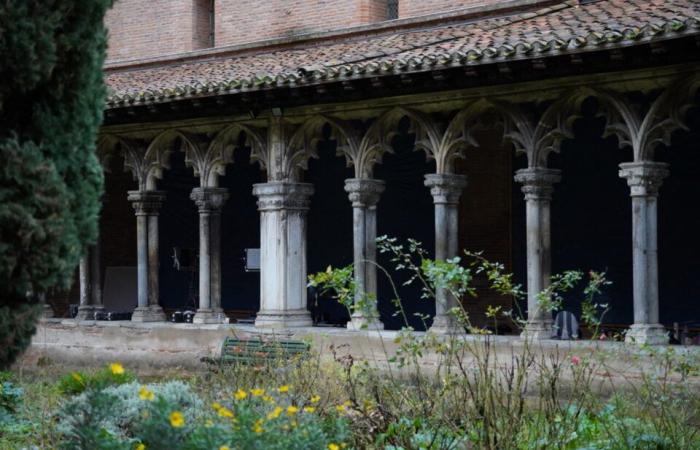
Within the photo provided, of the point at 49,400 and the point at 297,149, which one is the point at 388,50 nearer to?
the point at 297,149

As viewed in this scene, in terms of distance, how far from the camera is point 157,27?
20.7 meters

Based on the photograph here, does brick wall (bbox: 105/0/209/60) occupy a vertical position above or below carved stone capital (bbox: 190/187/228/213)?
above

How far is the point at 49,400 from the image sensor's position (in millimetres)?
11047

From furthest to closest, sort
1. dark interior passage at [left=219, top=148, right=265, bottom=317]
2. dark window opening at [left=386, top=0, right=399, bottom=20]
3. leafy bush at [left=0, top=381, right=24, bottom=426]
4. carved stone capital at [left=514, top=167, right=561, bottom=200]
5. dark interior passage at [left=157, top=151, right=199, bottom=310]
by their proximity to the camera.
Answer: dark interior passage at [left=157, top=151, right=199, bottom=310] < dark interior passage at [left=219, top=148, right=265, bottom=317] < dark window opening at [left=386, top=0, right=399, bottom=20] < carved stone capital at [left=514, top=167, right=561, bottom=200] < leafy bush at [left=0, top=381, right=24, bottom=426]

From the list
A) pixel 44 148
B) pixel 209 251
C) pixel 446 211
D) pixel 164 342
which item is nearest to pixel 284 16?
pixel 209 251

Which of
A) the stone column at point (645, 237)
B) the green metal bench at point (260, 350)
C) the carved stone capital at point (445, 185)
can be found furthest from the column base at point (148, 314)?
the stone column at point (645, 237)

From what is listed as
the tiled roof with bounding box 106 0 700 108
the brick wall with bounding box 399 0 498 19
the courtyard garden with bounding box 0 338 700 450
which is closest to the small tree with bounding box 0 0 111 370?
the courtyard garden with bounding box 0 338 700 450

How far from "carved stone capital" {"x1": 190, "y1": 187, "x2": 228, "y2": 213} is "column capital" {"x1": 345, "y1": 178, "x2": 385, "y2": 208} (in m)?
2.28

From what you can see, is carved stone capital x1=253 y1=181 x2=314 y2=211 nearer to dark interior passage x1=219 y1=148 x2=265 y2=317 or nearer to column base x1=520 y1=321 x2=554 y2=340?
column base x1=520 y1=321 x2=554 y2=340

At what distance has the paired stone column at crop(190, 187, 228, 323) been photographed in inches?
629

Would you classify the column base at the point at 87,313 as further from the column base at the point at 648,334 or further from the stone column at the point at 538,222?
the column base at the point at 648,334

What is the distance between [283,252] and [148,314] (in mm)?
2484

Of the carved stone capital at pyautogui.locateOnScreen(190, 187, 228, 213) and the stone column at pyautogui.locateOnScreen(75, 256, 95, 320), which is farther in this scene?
the stone column at pyautogui.locateOnScreen(75, 256, 95, 320)

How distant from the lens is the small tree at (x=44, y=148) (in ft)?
21.6
